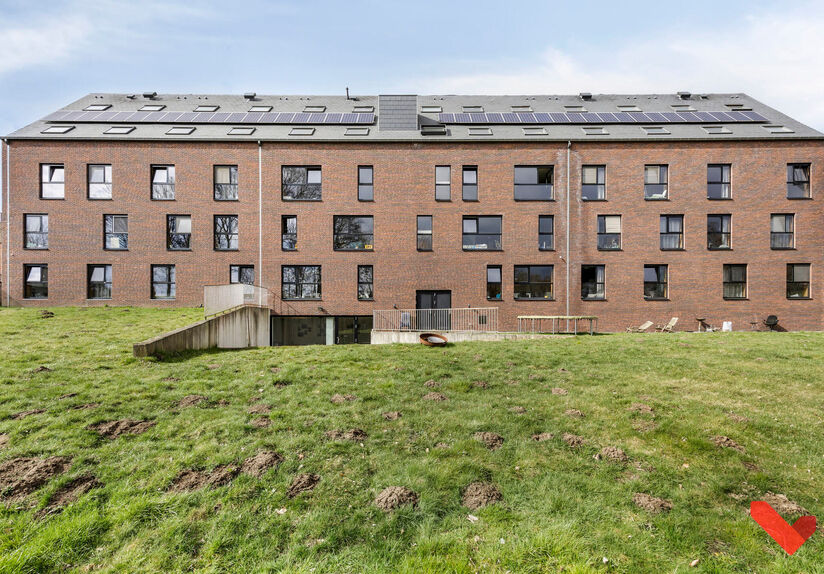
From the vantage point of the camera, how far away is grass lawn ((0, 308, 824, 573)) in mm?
2986

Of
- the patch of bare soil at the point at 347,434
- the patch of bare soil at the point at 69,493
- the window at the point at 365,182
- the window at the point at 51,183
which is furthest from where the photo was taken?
the window at the point at 365,182

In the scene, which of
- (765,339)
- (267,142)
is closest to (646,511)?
(765,339)

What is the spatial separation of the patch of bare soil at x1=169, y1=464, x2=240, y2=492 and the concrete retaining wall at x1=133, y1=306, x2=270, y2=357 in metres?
5.81

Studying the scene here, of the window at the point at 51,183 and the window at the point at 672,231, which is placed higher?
the window at the point at 51,183

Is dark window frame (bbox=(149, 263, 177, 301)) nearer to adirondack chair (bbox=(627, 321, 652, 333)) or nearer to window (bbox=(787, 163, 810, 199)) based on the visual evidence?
adirondack chair (bbox=(627, 321, 652, 333))

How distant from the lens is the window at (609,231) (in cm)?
1862

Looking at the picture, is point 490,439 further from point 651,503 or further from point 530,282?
point 530,282

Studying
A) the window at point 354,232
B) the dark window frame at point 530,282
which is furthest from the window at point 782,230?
the window at point 354,232

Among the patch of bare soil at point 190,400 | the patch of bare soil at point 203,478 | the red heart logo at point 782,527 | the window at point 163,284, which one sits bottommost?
the patch of bare soil at point 203,478

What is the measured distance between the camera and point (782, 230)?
1838 cm

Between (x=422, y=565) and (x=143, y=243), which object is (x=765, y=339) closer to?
(x=422, y=565)

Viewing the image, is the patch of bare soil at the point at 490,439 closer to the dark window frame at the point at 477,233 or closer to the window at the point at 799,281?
the dark window frame at the point at 477,233

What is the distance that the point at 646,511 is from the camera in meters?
3.45

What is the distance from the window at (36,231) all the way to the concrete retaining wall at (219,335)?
12118 mm
